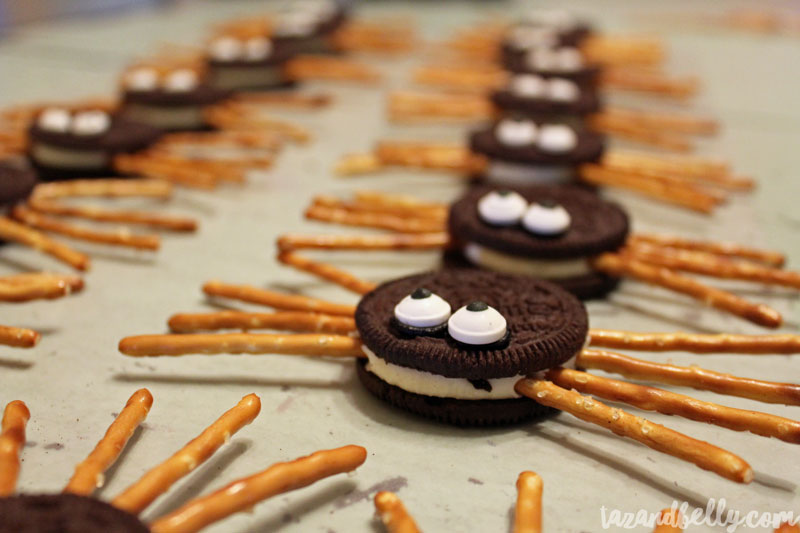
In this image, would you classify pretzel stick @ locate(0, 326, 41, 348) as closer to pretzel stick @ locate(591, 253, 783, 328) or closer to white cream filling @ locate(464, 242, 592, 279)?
white cream filling @ locate(464, 242, 592, 279)

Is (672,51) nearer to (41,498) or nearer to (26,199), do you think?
(26,199)

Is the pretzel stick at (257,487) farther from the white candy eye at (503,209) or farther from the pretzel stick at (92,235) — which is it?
the pretzel stick at (92,235)

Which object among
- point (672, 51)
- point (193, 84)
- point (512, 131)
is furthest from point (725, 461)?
point (672, 51)

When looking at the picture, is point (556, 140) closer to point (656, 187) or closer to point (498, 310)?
point (656, 187)

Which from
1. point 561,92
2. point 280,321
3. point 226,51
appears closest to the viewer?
point 280,321

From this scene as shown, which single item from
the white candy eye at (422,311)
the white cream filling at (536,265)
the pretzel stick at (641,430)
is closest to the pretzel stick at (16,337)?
the white candy eye at (422,311)

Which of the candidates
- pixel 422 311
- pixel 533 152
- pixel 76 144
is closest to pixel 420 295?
pixel 422 311
